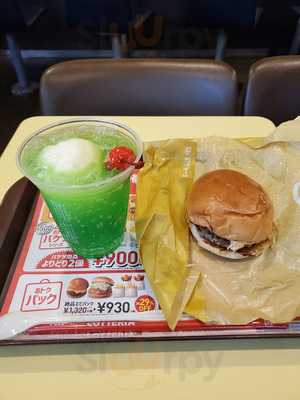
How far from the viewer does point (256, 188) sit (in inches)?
30.1

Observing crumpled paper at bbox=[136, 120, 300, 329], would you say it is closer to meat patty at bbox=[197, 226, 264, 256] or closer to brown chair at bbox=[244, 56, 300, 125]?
meat patty at bbox=[197, 226, 264, 256]

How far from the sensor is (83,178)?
2.07ft

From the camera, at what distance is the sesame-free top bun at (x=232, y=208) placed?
28.1 inches

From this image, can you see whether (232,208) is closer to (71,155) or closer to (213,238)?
(213,238)

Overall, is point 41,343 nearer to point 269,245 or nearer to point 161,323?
point 161,323

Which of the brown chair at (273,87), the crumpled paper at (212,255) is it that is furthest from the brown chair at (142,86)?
the crumpled paper at (212,255)

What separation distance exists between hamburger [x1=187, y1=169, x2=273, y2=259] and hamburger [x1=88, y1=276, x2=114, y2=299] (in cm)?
20

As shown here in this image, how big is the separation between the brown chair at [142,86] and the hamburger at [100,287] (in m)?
0.74

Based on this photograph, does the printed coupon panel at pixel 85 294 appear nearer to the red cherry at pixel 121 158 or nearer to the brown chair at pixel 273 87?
the red cherry at pixel 121 158

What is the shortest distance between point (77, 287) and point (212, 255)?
272mm

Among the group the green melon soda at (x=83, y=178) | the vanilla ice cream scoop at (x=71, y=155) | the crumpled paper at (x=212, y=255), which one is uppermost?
the vanilla ice cream scoop at (x=71, y=155)

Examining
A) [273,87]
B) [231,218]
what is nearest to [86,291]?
[231,218]

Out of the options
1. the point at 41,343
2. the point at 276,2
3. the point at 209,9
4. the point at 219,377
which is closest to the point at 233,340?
the point at 219,377

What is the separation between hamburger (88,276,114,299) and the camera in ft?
2.16
